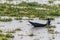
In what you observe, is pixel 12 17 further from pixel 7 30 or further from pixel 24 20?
pixel 7 30

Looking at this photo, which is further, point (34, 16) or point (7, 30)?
point (34, 16)

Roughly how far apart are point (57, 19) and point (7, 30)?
5.80m

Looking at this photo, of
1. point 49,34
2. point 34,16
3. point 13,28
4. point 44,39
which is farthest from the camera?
point 34,16

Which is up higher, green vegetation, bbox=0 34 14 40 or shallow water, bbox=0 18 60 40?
green vegetation, bbox=0 34 14 40

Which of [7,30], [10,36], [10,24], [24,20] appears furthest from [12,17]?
[10,36]

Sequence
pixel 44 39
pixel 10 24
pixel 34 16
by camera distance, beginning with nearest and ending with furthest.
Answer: pixel 44 39
pixel 10 24
pixel 34 16

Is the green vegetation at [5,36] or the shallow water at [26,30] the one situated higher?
the green vegetation at [5,36]

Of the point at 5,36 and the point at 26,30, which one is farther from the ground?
the point at 5,36

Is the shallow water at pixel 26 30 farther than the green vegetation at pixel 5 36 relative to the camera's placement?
Yes

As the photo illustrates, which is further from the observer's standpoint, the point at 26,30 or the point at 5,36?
the point at 26,30

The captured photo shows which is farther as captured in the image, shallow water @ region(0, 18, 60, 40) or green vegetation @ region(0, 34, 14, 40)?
shallow water @ region(0, 18, 60, 40)

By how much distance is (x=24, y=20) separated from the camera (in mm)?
21766

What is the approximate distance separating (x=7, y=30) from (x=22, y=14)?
6423 millimetres

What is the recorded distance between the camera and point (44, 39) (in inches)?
636
